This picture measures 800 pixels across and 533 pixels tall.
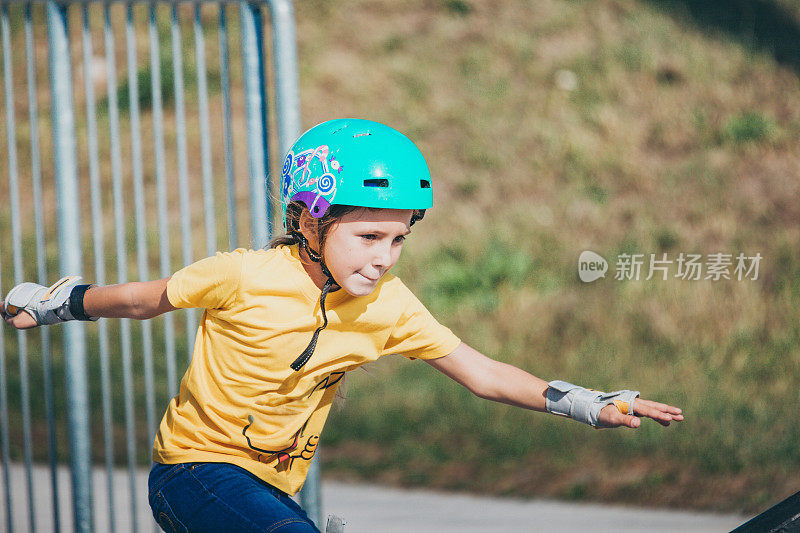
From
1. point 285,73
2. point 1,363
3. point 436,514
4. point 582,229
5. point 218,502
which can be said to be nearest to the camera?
point 218,502

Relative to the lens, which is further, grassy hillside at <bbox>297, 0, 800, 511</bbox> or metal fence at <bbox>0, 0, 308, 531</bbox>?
grassy hillside at <bbox>297, 0, 800, 511</bbox>

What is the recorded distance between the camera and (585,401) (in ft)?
7.72

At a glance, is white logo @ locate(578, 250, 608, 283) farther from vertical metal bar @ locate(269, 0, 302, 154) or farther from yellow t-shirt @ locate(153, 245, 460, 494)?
yellow t-shirt @ locate(153, 245, 460, 494)

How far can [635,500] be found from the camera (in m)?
4.66

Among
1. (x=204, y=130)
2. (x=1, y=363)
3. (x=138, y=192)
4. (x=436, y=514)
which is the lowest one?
(x=436, y=514)

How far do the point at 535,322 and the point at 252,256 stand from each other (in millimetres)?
4406

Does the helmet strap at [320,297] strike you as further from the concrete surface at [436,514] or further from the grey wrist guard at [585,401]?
the concrete surface at [436,514]

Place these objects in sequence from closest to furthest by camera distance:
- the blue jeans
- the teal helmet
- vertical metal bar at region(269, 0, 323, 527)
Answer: the blue jeans < the teal helmet < vertical metal bar at region(269, 0, 323, 527)

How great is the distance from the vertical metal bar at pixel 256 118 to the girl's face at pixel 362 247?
689mm

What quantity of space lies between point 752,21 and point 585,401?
Answer: 23.1 ft

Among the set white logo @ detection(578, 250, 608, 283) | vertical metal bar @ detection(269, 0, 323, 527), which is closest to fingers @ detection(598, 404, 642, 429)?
vertical metal bar @ detection(269, 0, 323, 527)

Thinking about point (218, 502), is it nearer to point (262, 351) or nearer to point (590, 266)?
point (262, 351)

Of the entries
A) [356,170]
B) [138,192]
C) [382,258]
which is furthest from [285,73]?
[382,258]

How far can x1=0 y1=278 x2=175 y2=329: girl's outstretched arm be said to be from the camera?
232 centimetres
